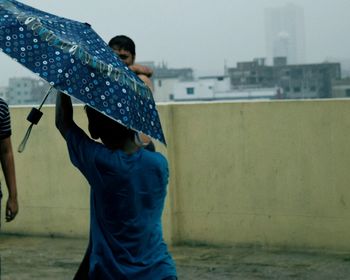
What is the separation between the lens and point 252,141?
860 centimetres

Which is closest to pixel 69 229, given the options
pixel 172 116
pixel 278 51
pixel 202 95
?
pixel 172 116

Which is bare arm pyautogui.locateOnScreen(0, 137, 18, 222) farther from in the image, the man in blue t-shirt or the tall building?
the tall building

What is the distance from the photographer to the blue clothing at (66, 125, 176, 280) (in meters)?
3.80

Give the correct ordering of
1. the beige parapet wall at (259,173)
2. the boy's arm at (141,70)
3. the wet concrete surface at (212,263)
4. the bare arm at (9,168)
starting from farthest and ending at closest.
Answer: the beige parapet wall at (259,173) < the wet concrete surface at (212,263) < the boy's arm at (141,70) < the bare arm at (9,168)

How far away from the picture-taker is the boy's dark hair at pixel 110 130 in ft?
12.7

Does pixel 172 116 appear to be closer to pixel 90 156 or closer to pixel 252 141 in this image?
pixel 252 141

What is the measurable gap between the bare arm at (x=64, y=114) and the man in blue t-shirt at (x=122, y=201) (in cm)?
8

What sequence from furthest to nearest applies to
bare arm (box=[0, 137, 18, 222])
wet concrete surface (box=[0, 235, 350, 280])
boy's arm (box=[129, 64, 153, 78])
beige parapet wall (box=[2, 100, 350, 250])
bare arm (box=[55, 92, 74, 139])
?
1. beige parapet wall (box=[2, 100, 350, 250])
2. wet concrete surface (box=[0, 235, 350, 280])
3. boy's arm (box=[129, 64, 153, 78])
4. bare arm (box=[0, 137, 18, 222])
5. bare arm (box=[55, 92, 74, 139])

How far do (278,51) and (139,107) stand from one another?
9071 mm

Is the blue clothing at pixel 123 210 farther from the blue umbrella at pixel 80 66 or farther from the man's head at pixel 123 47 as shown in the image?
the man's head at pixel 123 47

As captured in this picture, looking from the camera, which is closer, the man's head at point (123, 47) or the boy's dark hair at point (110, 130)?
the boy's dark hair at point (110, 130)

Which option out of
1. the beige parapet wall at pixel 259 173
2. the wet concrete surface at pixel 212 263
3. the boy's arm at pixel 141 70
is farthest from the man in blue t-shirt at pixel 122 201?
the beige parapet wall at pixel 259 173

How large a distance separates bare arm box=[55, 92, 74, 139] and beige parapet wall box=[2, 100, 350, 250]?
453 cm

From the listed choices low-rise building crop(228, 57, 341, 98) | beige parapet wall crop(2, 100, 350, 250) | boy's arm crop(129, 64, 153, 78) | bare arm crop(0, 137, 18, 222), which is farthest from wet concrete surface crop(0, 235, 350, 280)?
bare arm crop(0, 137, 18, 222)
